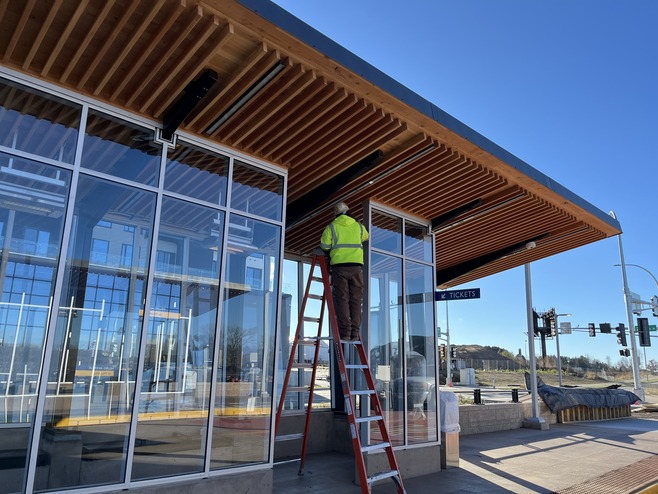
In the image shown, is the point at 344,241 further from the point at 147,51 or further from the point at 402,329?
the point at 147,51

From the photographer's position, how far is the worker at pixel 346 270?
6734 millimetres

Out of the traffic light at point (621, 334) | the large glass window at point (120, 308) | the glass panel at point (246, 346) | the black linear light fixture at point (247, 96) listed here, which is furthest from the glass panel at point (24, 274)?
the traffic light at point (621, 334)

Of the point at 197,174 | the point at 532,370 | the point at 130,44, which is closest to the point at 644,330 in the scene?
the point at 532,370

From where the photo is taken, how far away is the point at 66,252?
4711 millimetres

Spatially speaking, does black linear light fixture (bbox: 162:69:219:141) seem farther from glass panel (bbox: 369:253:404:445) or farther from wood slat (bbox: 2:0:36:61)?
glass panel (bbox: 369:253:404:445)

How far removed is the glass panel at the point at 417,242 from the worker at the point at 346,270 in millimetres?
1613

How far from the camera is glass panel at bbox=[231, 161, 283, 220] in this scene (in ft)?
20.3

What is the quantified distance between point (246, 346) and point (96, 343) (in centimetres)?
172

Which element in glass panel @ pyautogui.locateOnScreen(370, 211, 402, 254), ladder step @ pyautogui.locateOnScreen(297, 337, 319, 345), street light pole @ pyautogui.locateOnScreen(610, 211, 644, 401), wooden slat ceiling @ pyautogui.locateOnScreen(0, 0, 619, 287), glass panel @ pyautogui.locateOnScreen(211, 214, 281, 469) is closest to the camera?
wooden slat ceiling @ pyautogui.locateOnScreen(0, 0, 619, 287)

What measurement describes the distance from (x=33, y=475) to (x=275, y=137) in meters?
4.19

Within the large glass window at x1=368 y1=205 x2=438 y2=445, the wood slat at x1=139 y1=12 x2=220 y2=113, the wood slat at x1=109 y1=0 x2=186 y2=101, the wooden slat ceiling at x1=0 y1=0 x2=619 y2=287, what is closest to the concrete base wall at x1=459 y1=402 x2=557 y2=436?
the large glass window at x1=368 y1=205 x2=438 y2=445

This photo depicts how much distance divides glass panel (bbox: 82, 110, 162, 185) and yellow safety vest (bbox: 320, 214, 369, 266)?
8.13 feet

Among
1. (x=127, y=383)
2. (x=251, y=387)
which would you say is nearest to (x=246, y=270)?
(x=251, y=387)

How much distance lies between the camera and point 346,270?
6738 mm
